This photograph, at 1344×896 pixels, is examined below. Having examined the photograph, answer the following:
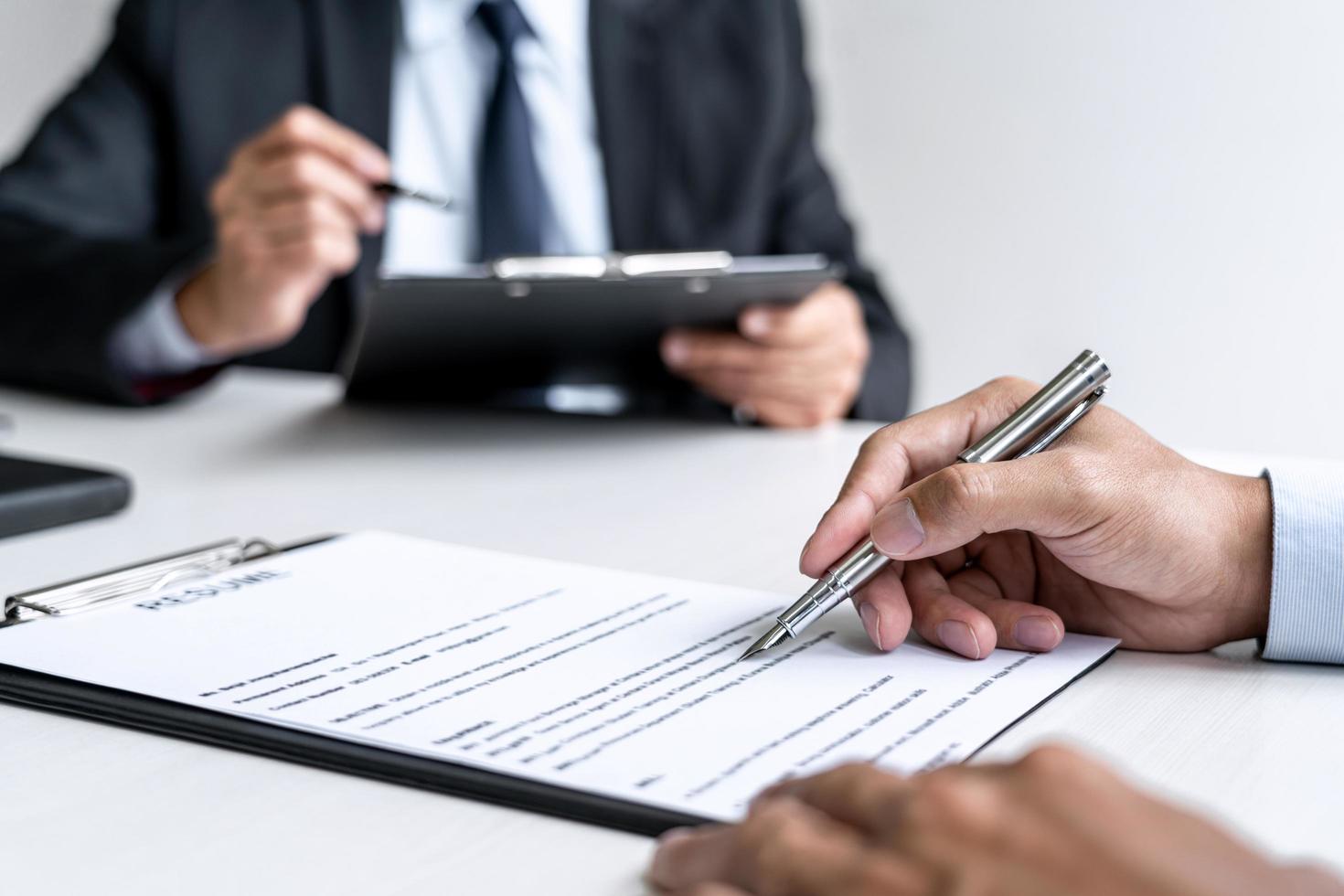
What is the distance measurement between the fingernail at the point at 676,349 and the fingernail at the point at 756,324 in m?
0.06

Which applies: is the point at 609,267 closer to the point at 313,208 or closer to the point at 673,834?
the point at 313,208

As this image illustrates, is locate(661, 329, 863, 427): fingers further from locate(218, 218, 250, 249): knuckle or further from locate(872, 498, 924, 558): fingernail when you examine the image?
locate(872, 498, 924, 558): fingernail

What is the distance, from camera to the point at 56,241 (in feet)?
4.57

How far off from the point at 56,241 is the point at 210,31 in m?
0.50

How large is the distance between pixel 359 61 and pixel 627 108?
0.35 metres

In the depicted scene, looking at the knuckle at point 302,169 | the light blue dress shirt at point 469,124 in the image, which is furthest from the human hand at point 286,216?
the light blue dress shirt at point 469,124

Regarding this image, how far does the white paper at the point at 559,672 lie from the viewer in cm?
44

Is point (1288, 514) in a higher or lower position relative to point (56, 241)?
lower

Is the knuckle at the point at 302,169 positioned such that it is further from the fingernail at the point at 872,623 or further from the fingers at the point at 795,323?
the fingernail at the point at 872,623

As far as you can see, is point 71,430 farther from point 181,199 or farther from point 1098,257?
point 1098,257

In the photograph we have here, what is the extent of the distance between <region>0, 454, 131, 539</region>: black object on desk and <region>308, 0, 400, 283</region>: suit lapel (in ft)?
2.80

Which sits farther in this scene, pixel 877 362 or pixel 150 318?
pixel 877 362

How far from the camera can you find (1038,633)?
0.55m

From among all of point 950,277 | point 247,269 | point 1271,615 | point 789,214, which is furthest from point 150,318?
point 950,277
